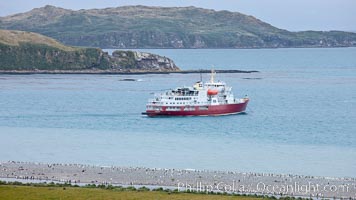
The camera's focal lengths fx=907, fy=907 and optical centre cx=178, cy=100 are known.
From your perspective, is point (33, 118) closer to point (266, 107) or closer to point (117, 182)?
point (266, 107)

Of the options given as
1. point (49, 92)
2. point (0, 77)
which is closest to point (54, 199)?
point (49, 92)

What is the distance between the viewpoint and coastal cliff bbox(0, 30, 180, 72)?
7623 inches

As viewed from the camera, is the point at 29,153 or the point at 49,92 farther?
the point at 49,92

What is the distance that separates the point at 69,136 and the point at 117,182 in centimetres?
2693

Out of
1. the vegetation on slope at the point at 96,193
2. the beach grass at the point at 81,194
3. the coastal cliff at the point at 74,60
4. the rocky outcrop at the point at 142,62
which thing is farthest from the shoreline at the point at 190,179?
the coastal cliff at the point at 74,60

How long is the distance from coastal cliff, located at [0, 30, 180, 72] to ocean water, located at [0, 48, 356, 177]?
49.7 m

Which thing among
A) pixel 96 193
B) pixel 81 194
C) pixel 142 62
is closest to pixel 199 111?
pixel 96 193

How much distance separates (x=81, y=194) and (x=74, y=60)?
157 meters

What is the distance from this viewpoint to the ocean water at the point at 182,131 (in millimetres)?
59062

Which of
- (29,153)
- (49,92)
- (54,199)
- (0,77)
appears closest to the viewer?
(54,199)

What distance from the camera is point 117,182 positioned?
48219 mm

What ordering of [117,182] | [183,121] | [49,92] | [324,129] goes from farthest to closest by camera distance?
1. [49,92]
2. [183,121]
3. [324,129]
4. [117,182]

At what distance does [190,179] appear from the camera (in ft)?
162

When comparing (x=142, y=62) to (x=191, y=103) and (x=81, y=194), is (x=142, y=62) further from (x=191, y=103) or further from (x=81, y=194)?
(x=81, y=194)
